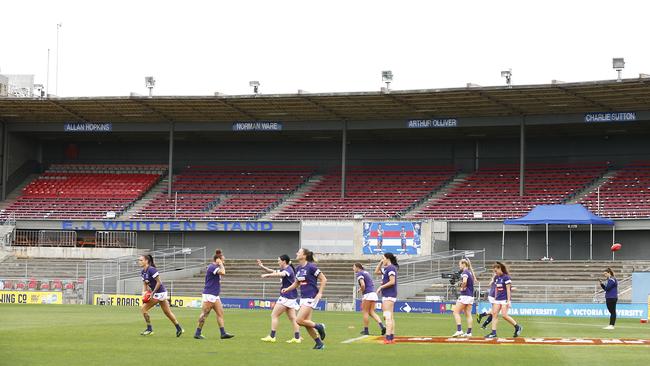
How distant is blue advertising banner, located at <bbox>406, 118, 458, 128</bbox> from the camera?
196 feet

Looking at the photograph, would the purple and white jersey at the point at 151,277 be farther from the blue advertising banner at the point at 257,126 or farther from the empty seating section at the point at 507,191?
the blue advertising banner at the point at 257,126

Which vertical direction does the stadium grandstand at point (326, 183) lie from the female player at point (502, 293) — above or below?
above

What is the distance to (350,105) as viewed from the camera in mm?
57156

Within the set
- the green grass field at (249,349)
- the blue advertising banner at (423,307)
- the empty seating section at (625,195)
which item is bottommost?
the blue advertising banner at (423,307)

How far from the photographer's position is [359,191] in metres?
63.1

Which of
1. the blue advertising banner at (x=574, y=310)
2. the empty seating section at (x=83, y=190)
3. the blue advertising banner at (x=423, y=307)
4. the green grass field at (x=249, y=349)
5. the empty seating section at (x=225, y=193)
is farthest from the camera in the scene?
the empty seating section at (x=83, y=190)

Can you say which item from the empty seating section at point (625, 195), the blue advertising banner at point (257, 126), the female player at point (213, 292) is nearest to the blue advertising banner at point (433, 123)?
the blue advertising banner at point (257, 126)

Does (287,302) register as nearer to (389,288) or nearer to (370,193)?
(389,288)

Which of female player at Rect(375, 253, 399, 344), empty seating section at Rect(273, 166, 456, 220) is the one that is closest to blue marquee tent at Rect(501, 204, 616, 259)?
empty seating section at Rect(273, 166, 456, 220)

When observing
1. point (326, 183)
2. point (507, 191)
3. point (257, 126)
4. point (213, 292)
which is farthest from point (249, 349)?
point (326, 183)

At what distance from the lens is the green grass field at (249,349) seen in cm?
1858

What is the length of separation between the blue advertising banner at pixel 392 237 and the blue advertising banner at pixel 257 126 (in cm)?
922

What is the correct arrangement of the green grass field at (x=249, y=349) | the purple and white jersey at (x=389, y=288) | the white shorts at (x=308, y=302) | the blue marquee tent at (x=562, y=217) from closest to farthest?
the green grass field at (x=249, y=349) → the white shorts at (x=308, y=302) → the purple and white jersey at (x=389, y=288) → the blue marquee tent at (x=562, y=217)

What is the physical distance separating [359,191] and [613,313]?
32865 mm
